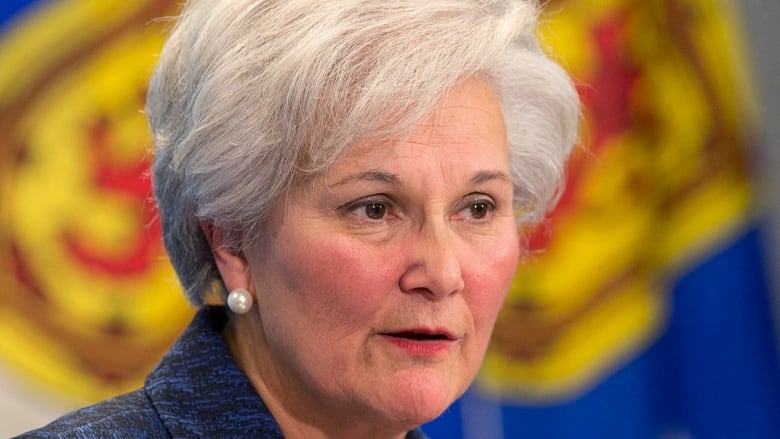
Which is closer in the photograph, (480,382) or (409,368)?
(409,368)

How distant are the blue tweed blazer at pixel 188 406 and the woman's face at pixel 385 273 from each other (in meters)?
→ 0.09

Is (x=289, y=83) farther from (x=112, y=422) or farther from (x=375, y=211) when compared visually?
(x=112, y=422)

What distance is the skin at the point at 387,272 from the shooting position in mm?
1552

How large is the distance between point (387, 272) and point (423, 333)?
0.11 m

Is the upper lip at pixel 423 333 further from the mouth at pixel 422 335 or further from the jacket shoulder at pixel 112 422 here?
the jacket shoulder at pixel 112 422

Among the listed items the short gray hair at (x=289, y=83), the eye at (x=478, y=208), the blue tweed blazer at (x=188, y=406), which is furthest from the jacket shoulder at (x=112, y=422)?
the eye at (x=478, y=208)

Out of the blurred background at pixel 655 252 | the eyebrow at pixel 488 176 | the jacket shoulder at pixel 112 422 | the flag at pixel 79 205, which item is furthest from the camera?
the blurred background at pixel 655 252

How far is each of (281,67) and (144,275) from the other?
1.30 metres

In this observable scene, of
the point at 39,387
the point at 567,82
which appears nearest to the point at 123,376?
Answer: the point at 39,387

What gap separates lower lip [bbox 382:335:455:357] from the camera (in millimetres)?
1565

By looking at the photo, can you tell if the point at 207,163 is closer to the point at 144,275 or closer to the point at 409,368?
the point at 409,368

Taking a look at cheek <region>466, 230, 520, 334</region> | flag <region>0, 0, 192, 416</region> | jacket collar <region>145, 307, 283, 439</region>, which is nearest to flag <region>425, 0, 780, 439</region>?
flag <region>0, 0, 192, 416</region>

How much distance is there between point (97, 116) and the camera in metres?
2.68

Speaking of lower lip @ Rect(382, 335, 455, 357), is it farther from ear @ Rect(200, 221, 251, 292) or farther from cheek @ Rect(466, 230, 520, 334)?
ear @ Rect(200, 221, 251, 292)
